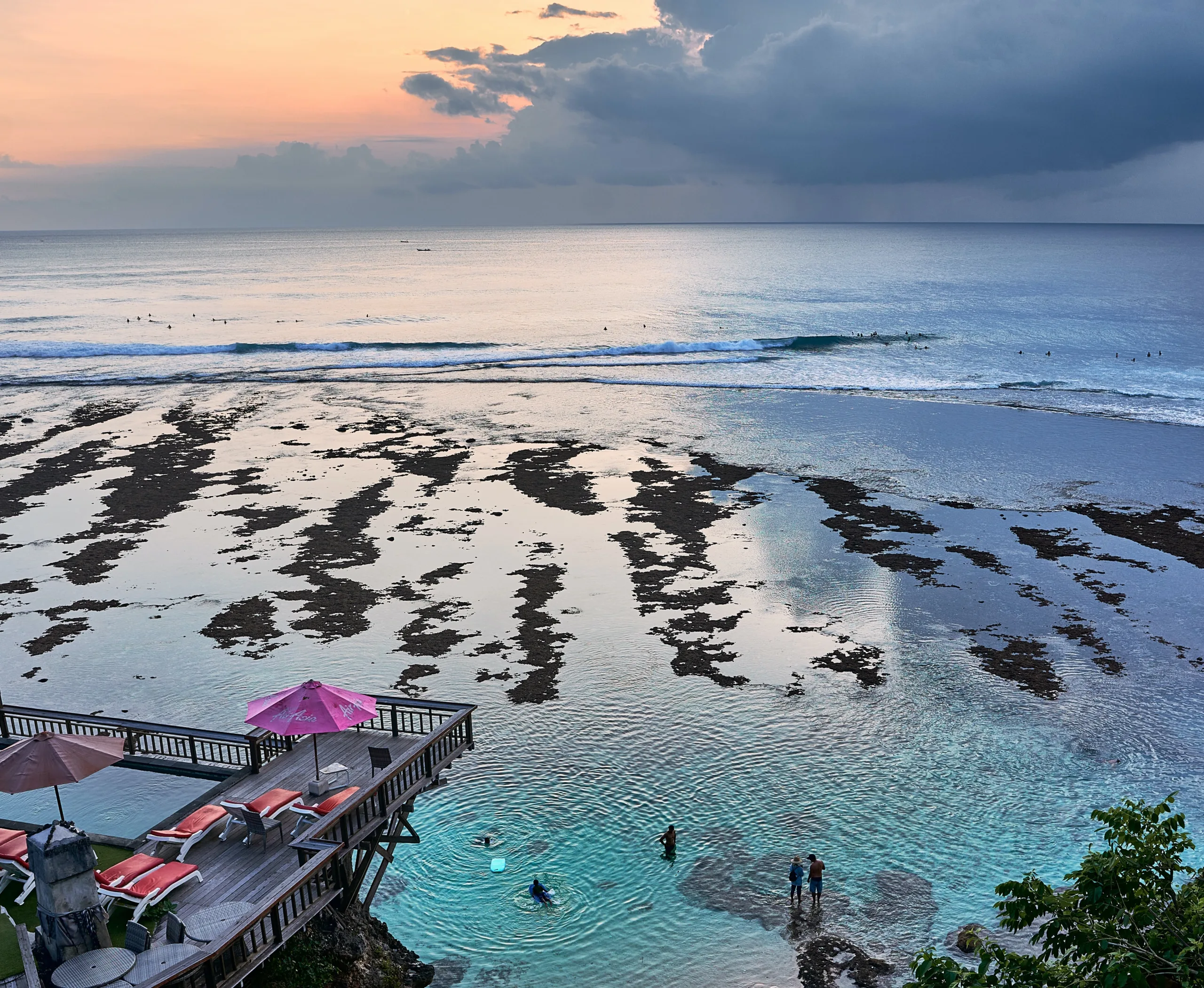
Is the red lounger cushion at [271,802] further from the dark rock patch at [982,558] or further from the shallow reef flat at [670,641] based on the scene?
the dark rock patch at [982,558]

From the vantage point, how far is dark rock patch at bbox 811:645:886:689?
24.8 meters

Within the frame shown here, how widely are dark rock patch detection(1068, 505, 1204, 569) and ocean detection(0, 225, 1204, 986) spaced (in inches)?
10.1

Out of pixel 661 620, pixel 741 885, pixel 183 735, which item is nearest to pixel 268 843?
pixel 183 735

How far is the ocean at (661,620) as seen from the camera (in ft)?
57.7

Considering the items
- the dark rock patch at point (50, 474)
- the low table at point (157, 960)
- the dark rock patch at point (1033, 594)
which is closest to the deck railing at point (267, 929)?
the low table at point (157, 960)

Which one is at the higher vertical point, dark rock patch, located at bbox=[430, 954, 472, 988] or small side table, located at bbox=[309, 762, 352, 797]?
small side table, located at bbox=[309, 762, 352, 797]

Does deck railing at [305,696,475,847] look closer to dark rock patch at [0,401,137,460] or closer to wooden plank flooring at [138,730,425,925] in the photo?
wooden plank flooring at [138,730,425,925]

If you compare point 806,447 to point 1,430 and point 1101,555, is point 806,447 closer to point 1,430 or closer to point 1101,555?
point 1101,555

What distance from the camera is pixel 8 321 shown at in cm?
11031

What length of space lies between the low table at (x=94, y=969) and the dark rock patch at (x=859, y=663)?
60.7 ft

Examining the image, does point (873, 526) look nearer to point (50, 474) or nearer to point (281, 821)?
point (281, 821)

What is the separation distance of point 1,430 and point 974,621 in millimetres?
54552

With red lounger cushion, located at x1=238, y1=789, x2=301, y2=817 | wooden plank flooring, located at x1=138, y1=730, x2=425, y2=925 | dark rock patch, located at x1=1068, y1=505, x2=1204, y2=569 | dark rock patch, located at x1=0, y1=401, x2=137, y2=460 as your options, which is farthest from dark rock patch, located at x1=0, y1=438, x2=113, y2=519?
dark rock patch, located at x1=1068, y1=505, x2=1204, y2=569

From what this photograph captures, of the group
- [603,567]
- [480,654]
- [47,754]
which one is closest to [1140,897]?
[47,754]
